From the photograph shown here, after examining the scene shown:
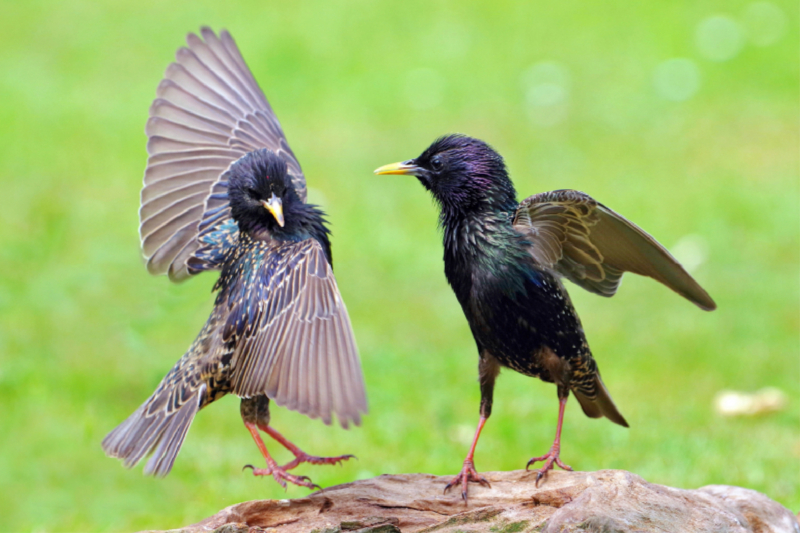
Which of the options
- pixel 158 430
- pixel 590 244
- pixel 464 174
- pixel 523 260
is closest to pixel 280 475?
pixel 158 430

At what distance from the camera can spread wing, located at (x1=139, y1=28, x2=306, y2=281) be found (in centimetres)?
568

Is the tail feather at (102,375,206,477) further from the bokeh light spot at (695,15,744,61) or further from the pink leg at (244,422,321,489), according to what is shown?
the bokeh light spot at (695,15,744,61)

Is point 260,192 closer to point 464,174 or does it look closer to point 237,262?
point 237,262

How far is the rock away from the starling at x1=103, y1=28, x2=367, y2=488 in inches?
9.0

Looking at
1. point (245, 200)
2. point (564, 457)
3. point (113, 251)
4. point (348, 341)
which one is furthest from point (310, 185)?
point (348, 341)

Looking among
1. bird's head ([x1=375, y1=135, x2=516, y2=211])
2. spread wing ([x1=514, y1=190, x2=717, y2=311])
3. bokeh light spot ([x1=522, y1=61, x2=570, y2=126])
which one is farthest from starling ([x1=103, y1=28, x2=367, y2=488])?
bokeh light spot ([x1=522, y1=61, x2=570, y2=126])

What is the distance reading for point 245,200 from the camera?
4.71m

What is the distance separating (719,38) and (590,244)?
11069 mm

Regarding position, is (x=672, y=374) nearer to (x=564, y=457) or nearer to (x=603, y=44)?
(x=564, y=457)

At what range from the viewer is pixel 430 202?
1166 centimetres

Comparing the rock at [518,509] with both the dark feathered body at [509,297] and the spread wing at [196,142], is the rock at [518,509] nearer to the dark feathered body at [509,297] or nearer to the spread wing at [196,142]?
the dark feathered body at [509,297]

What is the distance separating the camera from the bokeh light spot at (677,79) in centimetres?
1351

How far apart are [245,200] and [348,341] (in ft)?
3.94

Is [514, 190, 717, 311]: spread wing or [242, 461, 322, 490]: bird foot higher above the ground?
[514, 190, 717, 311]: spread wing
